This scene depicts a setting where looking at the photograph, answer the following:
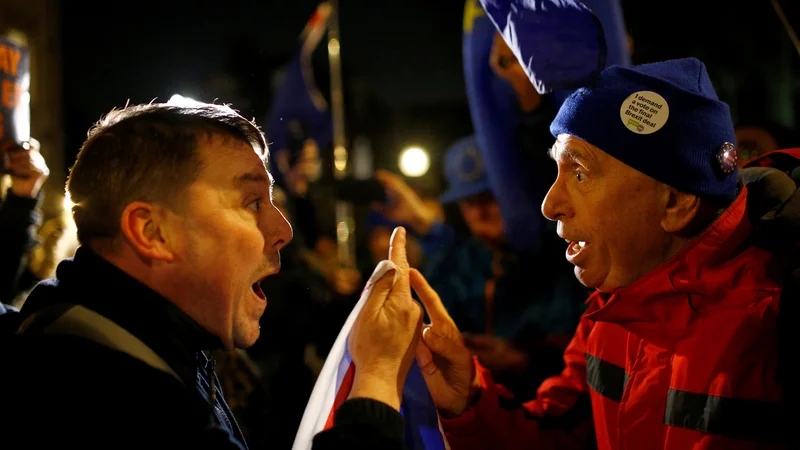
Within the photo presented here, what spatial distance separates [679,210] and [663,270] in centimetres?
24

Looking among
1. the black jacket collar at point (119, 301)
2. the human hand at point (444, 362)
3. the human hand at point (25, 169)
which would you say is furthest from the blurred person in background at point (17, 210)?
the human hand at point (444, 362)

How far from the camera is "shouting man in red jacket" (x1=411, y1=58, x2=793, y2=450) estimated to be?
1871mm

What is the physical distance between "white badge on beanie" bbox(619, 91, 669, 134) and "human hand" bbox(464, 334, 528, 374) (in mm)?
2387

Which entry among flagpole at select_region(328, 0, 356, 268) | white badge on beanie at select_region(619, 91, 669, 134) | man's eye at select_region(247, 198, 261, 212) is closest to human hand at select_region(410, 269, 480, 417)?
man's eye at select_region(247, 198, 261, 212)

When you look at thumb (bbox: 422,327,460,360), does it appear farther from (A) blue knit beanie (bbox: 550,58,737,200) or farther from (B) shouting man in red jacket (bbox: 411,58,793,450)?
(A) blue knit beanie (bbox: 550,58,737,200)

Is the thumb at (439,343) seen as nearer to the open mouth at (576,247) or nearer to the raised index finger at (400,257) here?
the raised index finger at (400,257)

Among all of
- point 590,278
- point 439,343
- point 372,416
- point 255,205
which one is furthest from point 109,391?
point 590,278

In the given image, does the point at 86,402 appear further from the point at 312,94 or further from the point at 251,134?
the point at 312,94

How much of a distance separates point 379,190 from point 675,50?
5.56 meters

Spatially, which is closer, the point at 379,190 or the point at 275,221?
the point at 275,221

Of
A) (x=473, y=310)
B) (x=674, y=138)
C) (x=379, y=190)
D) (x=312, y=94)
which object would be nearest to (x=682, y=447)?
(x=674, y=138)

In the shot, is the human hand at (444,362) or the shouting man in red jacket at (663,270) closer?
the shouting man in red jacket at (663,270)

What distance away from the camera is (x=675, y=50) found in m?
9.28

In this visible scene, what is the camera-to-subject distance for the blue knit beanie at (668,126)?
2.05 metres
